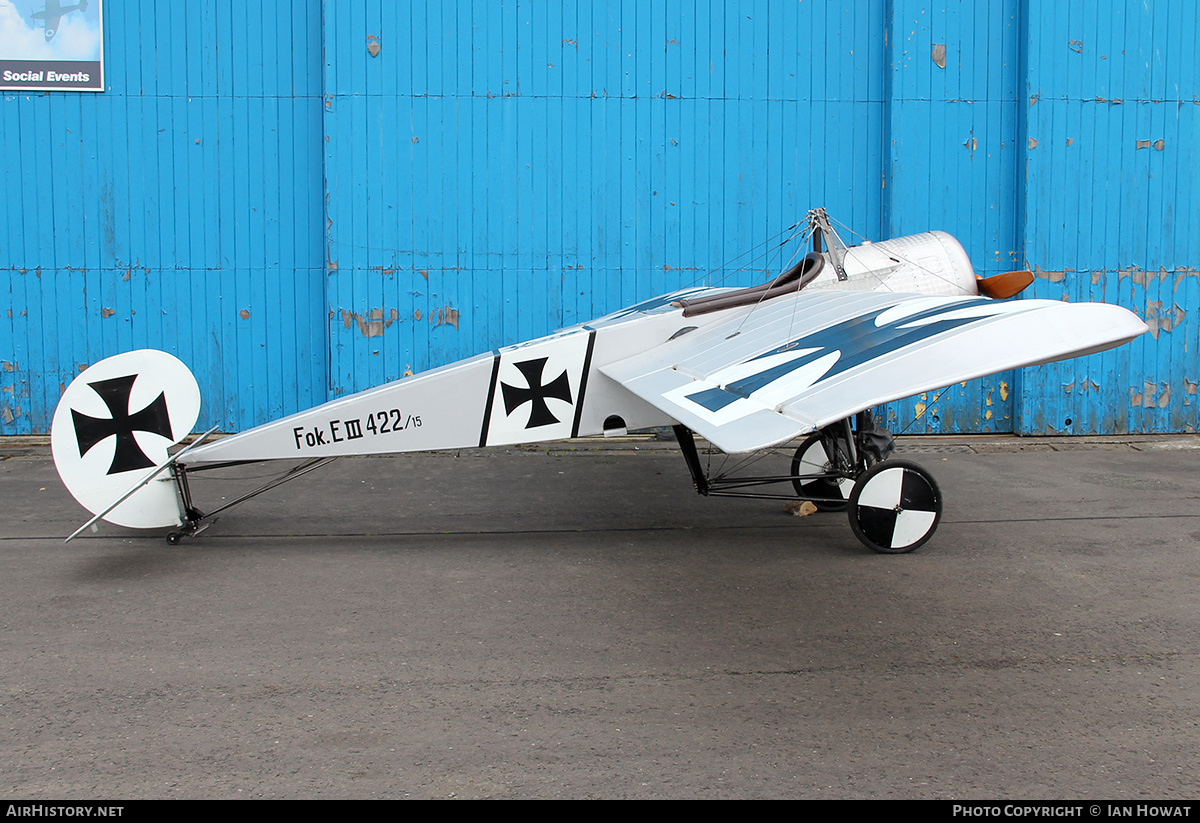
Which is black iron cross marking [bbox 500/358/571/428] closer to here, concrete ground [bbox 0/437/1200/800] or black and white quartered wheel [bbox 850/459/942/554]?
concrete ground [bbox 0/437/1200/800]

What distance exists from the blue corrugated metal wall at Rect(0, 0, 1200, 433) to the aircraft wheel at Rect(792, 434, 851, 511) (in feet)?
10.2

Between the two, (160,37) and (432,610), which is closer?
(432,610)

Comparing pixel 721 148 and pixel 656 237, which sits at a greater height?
pixel 721 148

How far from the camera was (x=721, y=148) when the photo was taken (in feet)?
33.0

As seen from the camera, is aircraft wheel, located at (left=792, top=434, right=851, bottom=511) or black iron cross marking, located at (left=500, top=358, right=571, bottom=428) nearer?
black iron cross marking, located at (left=500, top=358, right=571, bottom=428)

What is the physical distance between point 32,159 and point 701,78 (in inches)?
284

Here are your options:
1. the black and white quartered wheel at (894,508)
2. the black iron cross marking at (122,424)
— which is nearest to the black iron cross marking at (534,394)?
the black and white quartered wheel at (894,508)

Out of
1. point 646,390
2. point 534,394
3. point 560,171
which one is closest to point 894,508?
point 646,390

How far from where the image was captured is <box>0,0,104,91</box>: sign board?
9.81m

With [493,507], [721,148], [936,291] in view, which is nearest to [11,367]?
[493,507]

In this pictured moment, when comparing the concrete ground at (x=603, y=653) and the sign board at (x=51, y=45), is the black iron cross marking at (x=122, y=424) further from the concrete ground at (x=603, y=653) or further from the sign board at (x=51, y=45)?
the sign board at (x=51, y=45)

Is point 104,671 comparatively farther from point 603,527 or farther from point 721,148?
point 721,148

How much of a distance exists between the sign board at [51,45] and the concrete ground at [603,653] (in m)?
5.29

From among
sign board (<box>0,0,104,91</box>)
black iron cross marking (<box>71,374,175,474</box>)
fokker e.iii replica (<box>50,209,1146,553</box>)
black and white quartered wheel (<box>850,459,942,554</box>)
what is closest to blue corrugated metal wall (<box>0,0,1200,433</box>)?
sign board (<box>0,0,104,91</box>)
